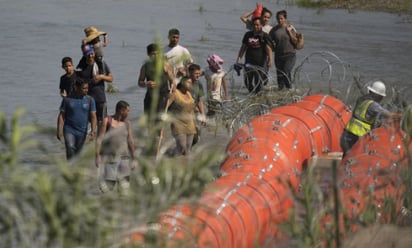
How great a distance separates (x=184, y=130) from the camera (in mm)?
14258

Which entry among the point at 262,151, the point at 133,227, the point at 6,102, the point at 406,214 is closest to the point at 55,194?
the point at 133,227

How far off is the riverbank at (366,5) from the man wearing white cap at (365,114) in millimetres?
32884

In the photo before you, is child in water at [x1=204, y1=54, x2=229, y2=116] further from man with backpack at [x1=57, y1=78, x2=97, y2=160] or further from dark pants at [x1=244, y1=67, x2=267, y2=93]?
man with backpack at [x1=57, y1=78, x2=97, y2=160]

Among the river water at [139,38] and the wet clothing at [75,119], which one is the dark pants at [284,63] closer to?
the river water at [139,38]

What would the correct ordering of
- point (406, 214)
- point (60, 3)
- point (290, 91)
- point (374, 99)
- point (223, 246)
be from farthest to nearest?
point (60, 3), point (290, 91), point (374, 99), point (223, 246), point (406, 214)

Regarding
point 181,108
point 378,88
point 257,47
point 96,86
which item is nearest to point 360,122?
point 378,88

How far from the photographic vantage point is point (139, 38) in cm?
3262

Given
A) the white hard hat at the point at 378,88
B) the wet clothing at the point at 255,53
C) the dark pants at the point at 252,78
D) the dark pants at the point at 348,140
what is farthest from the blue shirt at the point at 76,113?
the wet clothing at the point at 255,53

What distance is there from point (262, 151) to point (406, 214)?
168 inches

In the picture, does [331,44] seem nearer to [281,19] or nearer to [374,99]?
[281,19]

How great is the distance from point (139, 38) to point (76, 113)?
65.0 ft

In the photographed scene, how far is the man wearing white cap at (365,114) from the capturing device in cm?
1293

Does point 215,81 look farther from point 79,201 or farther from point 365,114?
point 79,201

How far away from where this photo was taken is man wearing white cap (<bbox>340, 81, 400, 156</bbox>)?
12930mm
